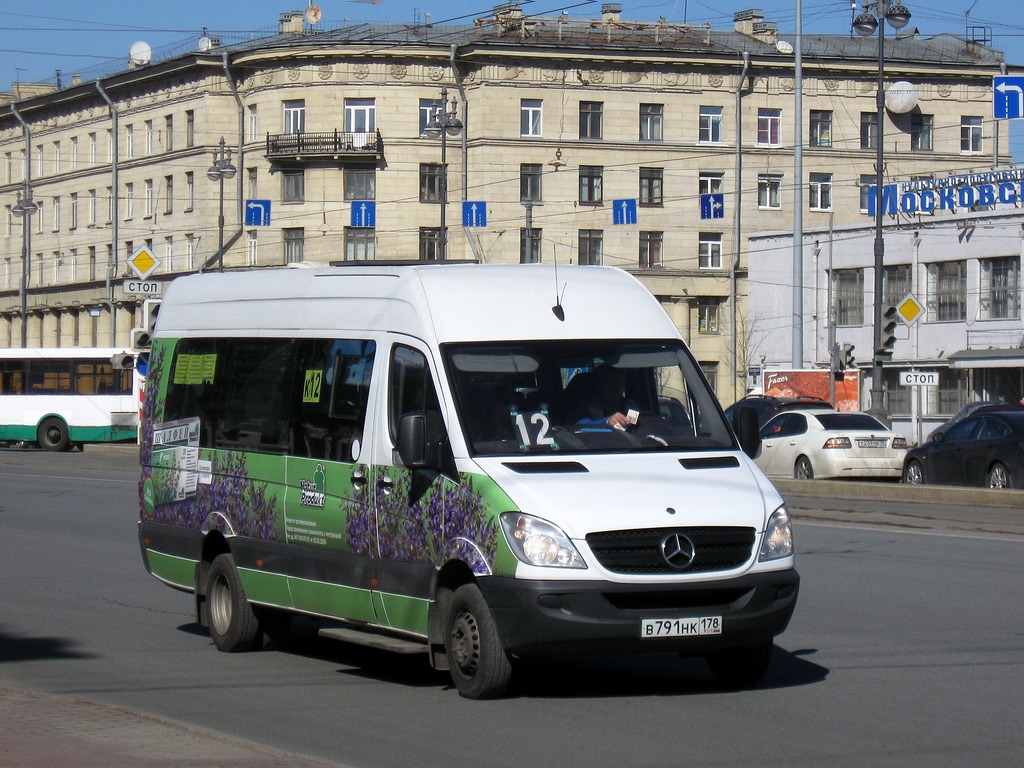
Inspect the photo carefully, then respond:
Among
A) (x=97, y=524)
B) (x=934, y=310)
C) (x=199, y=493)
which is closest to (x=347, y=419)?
(x=199, y=493)

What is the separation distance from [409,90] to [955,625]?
194 ft

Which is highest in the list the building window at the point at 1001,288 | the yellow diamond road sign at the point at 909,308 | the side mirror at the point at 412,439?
the building window at the point at 1001,288

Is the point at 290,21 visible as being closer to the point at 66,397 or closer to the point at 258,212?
the point at 258,212

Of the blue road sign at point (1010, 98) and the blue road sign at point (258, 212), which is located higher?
the blue road sign at point (1010, 98)

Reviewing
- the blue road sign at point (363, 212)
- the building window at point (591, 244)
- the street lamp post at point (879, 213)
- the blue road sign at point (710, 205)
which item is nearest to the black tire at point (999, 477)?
the street lamp post at point (879, 213)

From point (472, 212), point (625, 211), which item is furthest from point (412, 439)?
point (625, 211)

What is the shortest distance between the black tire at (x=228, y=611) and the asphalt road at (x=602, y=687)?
13 cm

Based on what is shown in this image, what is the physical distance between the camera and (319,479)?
9445mm

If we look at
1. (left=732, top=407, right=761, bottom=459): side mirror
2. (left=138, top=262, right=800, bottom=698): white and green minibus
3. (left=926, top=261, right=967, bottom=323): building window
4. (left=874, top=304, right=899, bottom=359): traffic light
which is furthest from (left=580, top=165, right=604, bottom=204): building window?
(left=732, top=407, right=761, bottom=459): side mirror

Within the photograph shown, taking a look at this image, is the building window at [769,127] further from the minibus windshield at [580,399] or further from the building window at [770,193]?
the minibus windshield at [580,399]

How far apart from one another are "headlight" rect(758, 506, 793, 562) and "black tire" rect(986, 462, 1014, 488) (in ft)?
59.3

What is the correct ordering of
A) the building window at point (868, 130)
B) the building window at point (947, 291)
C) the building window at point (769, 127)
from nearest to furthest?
1. the building window at point (947, 291)
2. the building window at point (769, 127)
3. the building window at point (868, 130)

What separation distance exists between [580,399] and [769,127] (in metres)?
62.7

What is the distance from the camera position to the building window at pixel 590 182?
68.4 m
